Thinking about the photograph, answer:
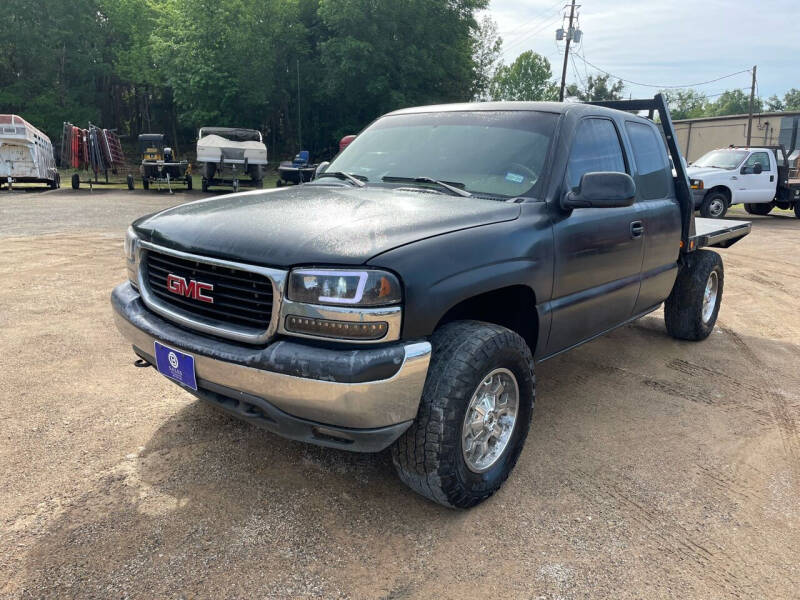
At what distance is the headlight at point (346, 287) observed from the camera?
7.07ft

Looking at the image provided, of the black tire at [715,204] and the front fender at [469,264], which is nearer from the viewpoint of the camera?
the front fender at [469,264]

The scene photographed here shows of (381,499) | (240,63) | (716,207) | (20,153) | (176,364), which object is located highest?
(240,63)

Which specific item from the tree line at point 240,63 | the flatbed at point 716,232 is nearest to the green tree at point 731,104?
the tree line at point 240,63

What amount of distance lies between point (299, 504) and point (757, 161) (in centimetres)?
1683

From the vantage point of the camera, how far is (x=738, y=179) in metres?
15.2

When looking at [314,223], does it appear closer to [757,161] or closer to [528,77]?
[757,161]

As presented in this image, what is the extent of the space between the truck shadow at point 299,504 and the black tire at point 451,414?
18 cm

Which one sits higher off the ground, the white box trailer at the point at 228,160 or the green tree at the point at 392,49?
the green tree at the point at 392,49

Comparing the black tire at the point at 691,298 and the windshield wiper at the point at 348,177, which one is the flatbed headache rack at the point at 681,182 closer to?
the black tire at the point at 691,298

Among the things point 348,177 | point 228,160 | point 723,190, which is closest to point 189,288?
point 348,177

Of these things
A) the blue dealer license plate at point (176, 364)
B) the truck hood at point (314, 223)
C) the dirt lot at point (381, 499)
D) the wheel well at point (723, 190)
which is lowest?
the dirt lot at point (381, 499)

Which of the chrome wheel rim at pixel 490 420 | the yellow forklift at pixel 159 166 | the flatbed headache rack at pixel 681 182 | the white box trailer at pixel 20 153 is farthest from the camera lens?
the yellow forklift at pixel 159 166

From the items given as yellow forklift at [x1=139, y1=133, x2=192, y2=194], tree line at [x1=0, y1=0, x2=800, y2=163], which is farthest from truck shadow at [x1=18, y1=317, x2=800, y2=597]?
tree line at [x1=0, y1=0, x2=800, y2=163]

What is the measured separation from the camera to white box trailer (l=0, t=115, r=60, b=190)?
687 inches
